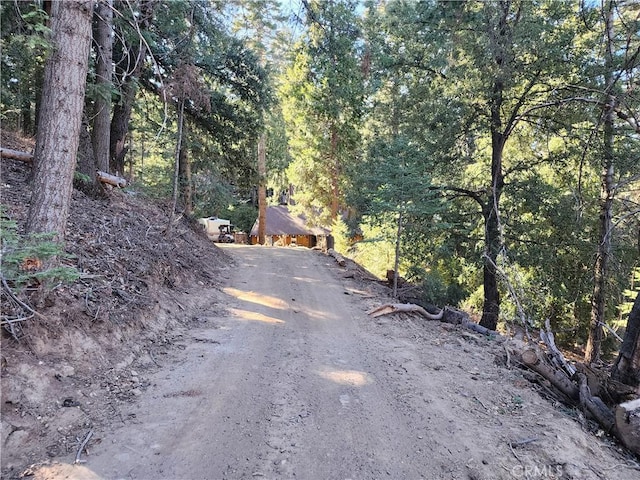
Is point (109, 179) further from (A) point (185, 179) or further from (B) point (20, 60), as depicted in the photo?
(A) point (185, 179)

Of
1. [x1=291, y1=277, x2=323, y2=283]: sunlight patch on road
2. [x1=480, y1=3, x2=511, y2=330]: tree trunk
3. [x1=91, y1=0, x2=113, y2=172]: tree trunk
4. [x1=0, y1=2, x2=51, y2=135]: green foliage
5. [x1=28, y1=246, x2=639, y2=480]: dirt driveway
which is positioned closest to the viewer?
[x1=28, y1=246, x2=639, y2=480]: dirt driveway

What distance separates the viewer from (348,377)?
455 cm

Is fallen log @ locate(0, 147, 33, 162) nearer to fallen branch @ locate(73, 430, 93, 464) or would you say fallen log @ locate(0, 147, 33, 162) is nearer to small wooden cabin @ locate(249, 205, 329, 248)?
fallen branch @ locate(73, 430, 93, 464)

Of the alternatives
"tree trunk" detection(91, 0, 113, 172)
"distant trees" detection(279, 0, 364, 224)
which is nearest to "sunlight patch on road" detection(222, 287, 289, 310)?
"tree trunk" detection(91, 0, 113, 172)

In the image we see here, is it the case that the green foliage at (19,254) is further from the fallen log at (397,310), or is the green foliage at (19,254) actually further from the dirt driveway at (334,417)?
the fallen log at (397,310)

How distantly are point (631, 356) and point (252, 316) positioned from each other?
529 centimetres

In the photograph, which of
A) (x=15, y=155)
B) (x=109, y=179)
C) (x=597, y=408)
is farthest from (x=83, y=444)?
(x=15, y=155)

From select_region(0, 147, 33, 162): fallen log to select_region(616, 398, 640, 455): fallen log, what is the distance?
33.4 ft

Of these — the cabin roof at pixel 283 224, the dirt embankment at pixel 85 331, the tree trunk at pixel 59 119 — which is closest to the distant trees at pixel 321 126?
the cabin roof at pixel 283 224

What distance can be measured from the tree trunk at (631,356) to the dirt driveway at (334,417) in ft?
3.25

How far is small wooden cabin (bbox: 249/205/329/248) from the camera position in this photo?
30109mm

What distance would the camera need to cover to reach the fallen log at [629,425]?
12.1ft

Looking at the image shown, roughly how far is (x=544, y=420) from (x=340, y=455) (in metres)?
2.26
